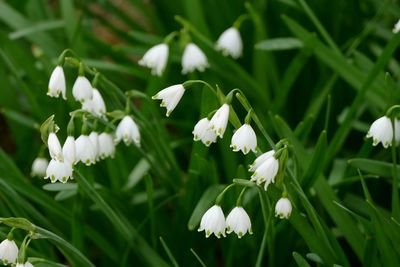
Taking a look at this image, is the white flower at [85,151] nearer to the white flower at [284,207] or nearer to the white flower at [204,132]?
the white flower at [204,132]

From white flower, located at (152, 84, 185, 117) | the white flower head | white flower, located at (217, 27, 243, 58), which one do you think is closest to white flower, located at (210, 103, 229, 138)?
white flower, located at (152, 84, 185, 117)

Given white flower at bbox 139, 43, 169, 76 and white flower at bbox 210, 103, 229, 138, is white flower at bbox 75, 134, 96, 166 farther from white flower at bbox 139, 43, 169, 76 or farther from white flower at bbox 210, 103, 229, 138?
white flower at bbox 139, 43, 169, 76

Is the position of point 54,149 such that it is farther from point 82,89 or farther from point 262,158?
point 262,158

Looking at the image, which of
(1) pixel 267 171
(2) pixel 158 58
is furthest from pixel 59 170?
A: (2) pixel 158 58

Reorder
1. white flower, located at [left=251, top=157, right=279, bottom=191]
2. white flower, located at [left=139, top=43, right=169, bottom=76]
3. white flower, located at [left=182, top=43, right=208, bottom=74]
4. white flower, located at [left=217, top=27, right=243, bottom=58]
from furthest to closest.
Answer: white flower, located at [left=217, top=27, right=243, bottom=58], white flower, located at [left=182, top=43, right=208, bottom=74], white flower, located at [left=139, top=43, right=169, bottom=76], white flower, located at [left=251, top=157, right=279, bottom=191]

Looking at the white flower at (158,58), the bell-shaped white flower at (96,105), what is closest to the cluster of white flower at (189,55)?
the white flower at (158,58)

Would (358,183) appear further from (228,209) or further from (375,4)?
(375,4)
